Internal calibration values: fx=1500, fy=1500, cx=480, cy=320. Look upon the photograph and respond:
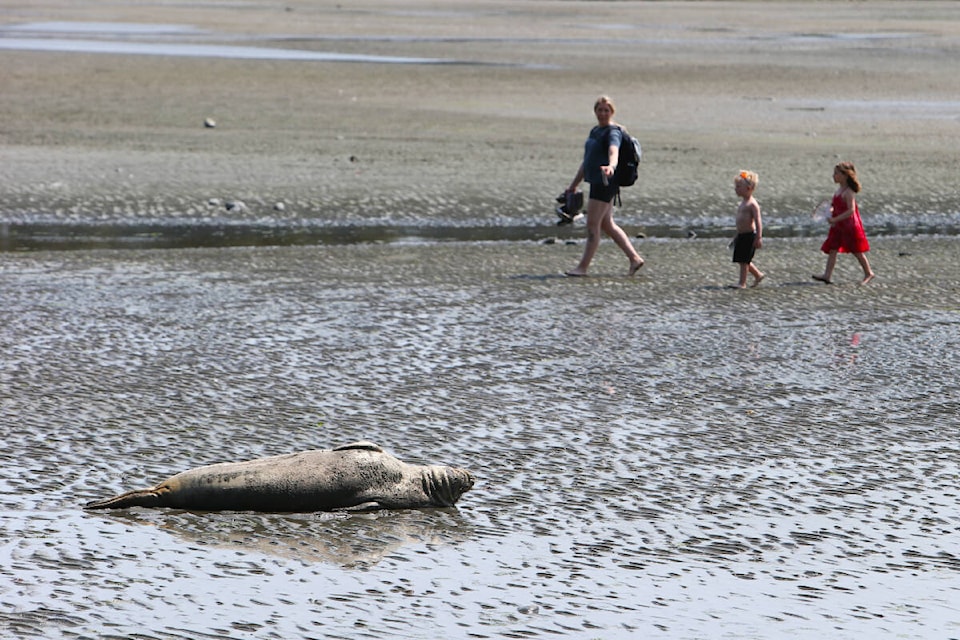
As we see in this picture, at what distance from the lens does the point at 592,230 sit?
1239 centimetres

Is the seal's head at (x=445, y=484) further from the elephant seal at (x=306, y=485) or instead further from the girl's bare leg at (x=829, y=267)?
the girl's bare leg at (x=829, y=267)

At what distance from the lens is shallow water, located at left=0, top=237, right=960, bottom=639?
5.12m

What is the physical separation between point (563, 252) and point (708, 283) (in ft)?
6.85

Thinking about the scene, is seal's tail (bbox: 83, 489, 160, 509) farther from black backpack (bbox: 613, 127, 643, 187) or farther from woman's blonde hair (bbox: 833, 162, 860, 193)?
woman's blonde hair (bbox: 833, 162, 860, 193)

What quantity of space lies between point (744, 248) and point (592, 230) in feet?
4.30

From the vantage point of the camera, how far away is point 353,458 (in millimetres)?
6023

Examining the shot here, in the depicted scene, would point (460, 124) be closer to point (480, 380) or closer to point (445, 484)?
point (480, 380)

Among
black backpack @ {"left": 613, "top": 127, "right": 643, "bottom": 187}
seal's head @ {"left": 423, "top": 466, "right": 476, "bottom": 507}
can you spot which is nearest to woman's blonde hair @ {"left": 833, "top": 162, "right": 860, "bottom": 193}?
black backpack @ {"left": 613, "top": 127, "right": 643, "bottom": 187}

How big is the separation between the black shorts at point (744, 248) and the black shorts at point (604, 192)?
45.9 inches

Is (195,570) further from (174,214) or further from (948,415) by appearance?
(174,214)

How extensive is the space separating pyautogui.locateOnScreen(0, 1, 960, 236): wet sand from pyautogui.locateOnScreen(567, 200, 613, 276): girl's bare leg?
3132 mm

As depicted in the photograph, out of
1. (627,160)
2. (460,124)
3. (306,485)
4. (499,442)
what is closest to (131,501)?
(306,485)

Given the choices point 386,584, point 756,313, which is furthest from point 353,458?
point 756,313

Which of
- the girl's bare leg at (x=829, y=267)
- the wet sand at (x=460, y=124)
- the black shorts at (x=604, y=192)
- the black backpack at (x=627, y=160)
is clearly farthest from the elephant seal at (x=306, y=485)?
the wet sand at (x=460, y=124)
